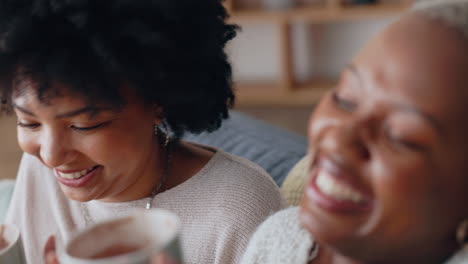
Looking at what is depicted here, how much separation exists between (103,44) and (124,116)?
162 mm

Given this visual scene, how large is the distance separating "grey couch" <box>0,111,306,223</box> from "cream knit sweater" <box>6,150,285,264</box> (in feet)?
0.78

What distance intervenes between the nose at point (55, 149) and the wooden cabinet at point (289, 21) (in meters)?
2.69

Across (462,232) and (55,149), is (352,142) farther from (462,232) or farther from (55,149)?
(55,149)

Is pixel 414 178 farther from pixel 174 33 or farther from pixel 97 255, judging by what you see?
pixel 174 33

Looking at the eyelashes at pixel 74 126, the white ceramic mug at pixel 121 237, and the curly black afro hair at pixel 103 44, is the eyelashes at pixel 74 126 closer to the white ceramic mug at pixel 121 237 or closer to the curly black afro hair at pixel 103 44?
the curly black afro hair at pixel 103 44

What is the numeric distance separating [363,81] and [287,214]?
0.36m

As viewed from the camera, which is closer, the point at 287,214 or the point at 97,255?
the point at 97,255

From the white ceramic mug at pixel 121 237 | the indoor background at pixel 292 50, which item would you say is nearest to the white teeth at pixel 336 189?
the white ceramic mug at pixel 121 237

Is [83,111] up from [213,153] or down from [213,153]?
up

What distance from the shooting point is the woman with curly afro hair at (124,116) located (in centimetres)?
109

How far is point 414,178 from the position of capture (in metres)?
0.72

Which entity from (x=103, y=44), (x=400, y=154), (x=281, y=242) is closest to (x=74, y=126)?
(x=103, y=44)

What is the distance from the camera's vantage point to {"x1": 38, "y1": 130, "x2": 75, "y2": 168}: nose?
1.14m

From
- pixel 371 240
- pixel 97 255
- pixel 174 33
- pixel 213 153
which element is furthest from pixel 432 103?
pixel 213 153
